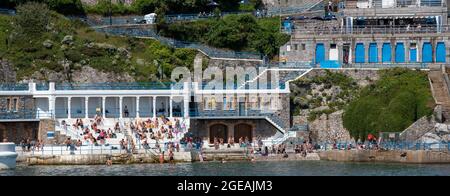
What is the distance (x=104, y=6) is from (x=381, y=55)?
23.5 metres

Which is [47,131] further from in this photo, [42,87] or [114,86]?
[114,86]

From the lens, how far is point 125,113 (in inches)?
2736

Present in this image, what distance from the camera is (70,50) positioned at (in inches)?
3105

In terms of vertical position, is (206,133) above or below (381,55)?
below

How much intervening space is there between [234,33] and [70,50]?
485 inches

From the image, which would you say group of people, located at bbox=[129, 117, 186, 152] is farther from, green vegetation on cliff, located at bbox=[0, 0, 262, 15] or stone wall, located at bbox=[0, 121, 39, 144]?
green vegetation on cliff, located at bbox=[0, 0, 262, 15]

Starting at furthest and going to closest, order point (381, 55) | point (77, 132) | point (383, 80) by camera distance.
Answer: point (381, 55) < point (383, 80) < point (77, 132)

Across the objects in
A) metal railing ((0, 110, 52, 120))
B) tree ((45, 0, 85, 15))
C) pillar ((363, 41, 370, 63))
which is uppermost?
tree ((45, 0, 85, 15))

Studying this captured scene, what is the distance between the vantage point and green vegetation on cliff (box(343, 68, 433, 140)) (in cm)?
6612

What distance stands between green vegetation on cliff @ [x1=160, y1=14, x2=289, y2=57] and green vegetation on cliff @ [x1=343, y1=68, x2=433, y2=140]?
12.1 meters


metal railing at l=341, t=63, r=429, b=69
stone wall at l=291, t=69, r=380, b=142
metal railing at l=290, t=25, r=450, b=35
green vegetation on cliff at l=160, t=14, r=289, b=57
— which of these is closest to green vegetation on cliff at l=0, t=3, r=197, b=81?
green vegetation on cliff at l=160, t=14, r=289, b=57

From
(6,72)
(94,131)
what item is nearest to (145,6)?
(6,72)
